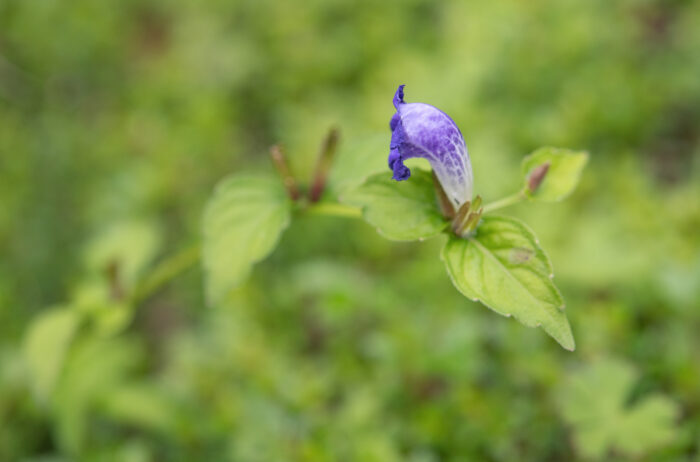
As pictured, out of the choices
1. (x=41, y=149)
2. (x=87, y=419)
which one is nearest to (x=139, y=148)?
(x=41, y=149)

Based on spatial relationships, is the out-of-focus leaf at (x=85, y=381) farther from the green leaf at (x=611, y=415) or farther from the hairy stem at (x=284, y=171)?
the green leaf at (x=611, y=415)

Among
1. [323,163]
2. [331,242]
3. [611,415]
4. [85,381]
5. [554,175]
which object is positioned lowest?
[611,415]

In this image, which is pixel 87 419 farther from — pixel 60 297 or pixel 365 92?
pixel 365 92

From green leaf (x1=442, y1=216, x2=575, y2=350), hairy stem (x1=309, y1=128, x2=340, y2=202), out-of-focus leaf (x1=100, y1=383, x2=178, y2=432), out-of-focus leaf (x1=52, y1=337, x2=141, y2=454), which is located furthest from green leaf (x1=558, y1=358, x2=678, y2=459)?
out-of-focus leaf (x1=52, y1=337, x2=141, y2=454)

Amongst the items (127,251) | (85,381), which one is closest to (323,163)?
(127,251)

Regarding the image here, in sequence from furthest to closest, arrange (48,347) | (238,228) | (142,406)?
(142,406)
(48,347)
(238,228)

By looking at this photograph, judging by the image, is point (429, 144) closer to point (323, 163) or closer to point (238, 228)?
point (323, 163)
